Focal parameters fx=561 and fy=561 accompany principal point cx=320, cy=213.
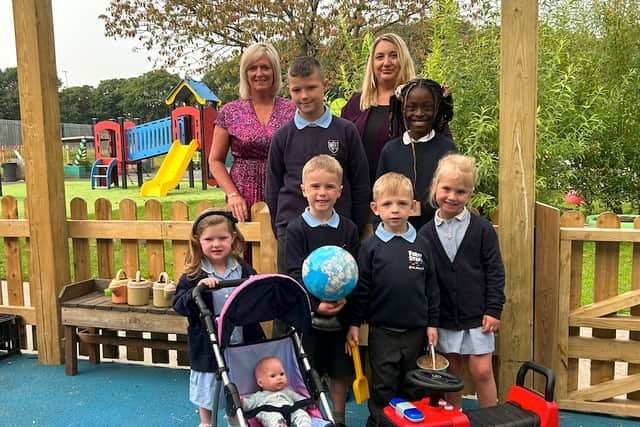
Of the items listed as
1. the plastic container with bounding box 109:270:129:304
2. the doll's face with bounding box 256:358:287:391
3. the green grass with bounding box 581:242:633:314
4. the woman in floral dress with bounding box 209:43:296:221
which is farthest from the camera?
the green grass with bounding box 581:242:633:314

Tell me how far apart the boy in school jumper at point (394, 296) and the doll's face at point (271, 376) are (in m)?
0.42

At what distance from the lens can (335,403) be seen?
129 inches

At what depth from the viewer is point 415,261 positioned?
9.64 feet

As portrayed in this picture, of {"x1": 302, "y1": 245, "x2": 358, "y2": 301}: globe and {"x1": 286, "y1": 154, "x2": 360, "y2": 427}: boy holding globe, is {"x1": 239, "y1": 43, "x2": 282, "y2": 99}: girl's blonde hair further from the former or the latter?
{"x1": 302, "y1": 245, "x2": 358, "y2": 301}: globe

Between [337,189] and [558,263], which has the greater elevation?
[337,189]

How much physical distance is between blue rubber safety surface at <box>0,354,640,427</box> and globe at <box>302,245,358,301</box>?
1.30 meters

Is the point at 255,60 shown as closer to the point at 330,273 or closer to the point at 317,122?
the point at 317,122

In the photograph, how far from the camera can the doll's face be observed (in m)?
2.85

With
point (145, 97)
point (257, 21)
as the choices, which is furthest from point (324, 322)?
point (145, 97)

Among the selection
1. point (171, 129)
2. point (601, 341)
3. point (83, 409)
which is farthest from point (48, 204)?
point (171, 129)

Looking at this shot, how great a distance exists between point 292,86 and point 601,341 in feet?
8.48

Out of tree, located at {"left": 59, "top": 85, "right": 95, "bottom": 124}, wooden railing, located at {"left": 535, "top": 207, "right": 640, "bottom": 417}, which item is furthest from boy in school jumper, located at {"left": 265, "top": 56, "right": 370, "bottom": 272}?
tree, located at {"left": 59, "top": 85, "right": 95, "bottom": 124}

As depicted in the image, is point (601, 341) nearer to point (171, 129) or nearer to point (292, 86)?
point (292, 86)

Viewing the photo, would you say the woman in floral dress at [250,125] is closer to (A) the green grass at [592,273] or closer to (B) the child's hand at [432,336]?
(B) the child's hand at [432,336]
